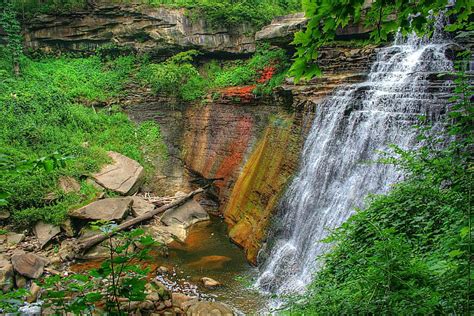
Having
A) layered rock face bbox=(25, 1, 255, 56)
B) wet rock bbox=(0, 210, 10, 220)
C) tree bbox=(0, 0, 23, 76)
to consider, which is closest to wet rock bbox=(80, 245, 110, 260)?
wet rock bbox=(0, 210, 10, 220)

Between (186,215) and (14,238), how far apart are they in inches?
218

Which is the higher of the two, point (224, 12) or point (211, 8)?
point (211, 8)

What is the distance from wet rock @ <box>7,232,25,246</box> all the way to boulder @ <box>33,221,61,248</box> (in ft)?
1.34

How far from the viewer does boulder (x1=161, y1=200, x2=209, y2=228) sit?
12.4 m

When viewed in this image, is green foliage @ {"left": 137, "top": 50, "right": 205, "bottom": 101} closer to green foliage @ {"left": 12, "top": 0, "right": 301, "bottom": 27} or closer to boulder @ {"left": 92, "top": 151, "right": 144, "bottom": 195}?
green foliage @ {"left": 12, "top": 0, "right": 301, "bottom": 27}

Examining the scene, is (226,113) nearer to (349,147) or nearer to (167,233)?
(167,233)

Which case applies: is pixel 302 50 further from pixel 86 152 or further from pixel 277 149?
pixel 86 152

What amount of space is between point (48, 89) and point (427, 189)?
53.1 feet

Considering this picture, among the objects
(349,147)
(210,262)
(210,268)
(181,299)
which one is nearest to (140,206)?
(210,262)

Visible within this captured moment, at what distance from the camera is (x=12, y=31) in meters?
16.5

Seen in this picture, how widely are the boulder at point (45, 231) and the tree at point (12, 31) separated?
961 cm

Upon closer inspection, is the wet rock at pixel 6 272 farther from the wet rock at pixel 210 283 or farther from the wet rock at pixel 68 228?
the wet rock at pixel 210 283

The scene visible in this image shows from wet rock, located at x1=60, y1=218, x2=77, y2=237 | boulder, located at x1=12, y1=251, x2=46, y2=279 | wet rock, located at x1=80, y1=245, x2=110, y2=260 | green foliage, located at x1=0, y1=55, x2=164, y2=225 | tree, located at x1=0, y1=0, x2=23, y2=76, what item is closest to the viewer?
boulder, located at x1=12, y1=251, x2=46, y2=279

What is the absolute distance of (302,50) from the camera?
2.39m
